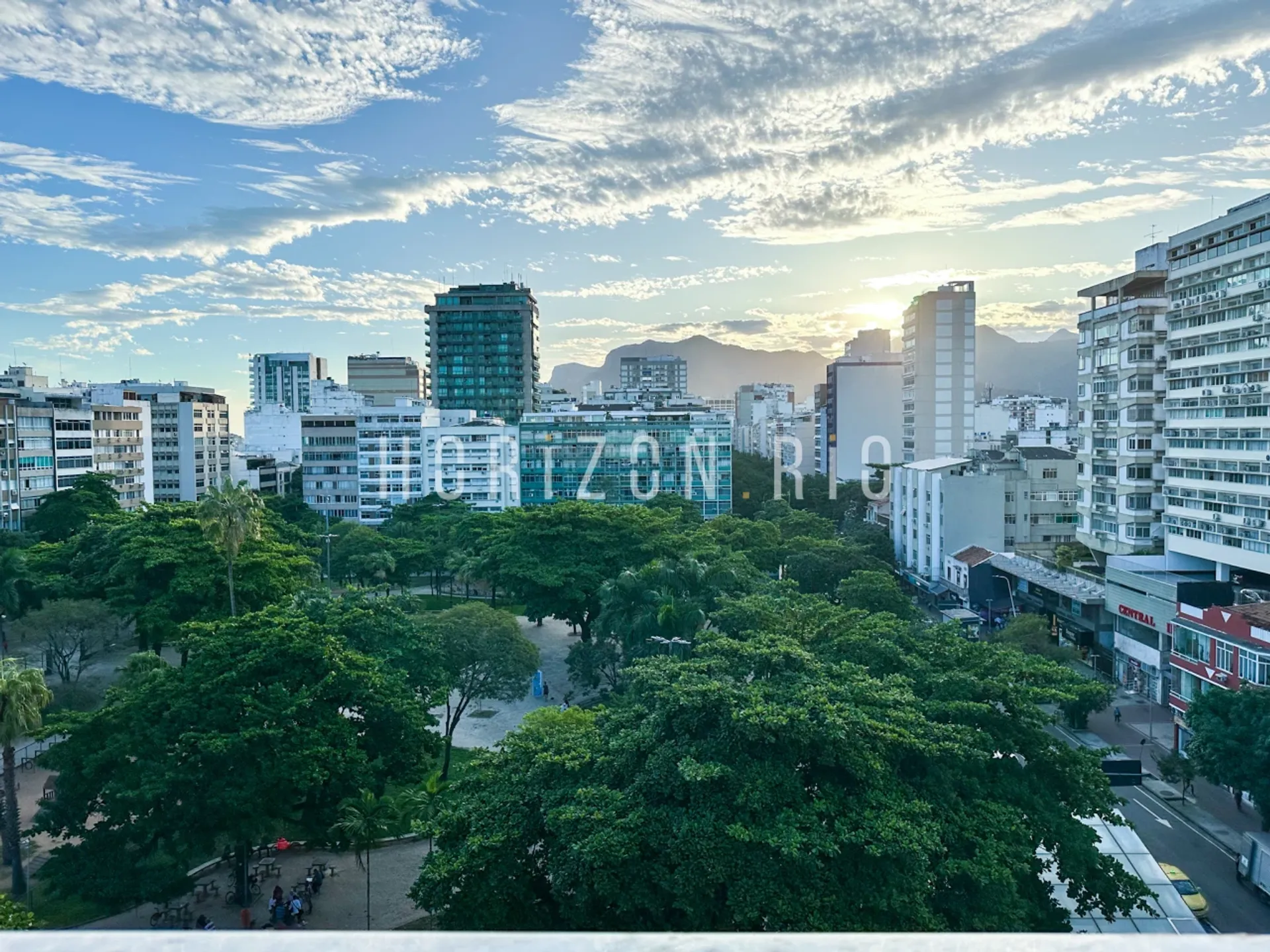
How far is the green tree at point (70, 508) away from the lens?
126 ft

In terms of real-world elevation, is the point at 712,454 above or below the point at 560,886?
above

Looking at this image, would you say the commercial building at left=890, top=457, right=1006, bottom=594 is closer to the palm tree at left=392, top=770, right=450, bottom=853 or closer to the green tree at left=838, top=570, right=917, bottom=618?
the green tree at left=838, top=570, right=917, bottom=618

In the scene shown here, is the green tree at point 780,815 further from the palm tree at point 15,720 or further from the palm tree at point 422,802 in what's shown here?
the palm tree at point 15,720

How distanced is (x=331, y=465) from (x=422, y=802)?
150ft

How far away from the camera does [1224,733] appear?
1692cm

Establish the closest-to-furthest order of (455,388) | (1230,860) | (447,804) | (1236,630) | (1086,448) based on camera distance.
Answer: (447,804) → (1230,860) → (1236,630) → (1086,448) → (455,388)

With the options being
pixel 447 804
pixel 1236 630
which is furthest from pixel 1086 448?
pixel 447 804

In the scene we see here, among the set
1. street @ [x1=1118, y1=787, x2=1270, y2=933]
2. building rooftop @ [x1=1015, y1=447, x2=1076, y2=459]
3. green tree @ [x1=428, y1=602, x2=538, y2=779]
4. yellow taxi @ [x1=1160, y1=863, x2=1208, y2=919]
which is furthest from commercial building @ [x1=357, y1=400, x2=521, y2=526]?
yellow taxi @ [x1=1160, y1=863, x2=1208, y2=919]

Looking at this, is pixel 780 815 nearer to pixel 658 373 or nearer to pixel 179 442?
pixel 179 442

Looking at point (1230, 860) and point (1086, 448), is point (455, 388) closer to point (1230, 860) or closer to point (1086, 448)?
point (1086, 448)

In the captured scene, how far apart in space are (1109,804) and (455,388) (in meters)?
70.8

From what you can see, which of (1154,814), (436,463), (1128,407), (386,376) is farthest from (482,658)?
(386,376)

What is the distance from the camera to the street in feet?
47.3

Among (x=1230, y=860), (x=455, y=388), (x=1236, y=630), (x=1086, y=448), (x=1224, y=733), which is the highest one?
(x=455, y=388)
